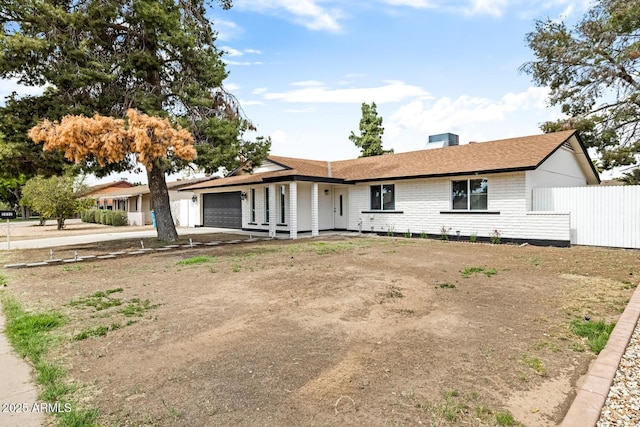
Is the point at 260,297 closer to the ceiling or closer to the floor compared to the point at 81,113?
closer to the floor

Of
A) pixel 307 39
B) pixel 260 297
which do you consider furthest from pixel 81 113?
pixel 260 297

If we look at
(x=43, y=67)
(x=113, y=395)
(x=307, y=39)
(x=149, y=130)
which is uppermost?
(x=307, y=39)

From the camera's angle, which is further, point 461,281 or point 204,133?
point 204,133

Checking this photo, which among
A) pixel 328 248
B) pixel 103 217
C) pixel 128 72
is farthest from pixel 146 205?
pixel 328 248

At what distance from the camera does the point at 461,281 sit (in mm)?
7523

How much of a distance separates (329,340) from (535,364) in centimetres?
223

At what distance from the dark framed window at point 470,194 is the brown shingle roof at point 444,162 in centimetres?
75

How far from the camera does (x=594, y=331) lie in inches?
179

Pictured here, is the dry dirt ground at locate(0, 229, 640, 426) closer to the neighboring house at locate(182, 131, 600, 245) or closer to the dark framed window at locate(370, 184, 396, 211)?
the neighboring house at locate(182, 131, 600, 245)

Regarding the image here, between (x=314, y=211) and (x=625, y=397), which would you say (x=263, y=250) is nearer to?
(x=314, y=211)

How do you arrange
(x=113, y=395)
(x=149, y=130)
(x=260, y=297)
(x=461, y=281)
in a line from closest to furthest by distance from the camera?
(x=113, y=395)
(x=260, y=297)
(x=461, y=281)
(x=149, y=130)

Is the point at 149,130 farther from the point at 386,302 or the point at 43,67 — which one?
the point at 386,302

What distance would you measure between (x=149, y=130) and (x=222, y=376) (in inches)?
394

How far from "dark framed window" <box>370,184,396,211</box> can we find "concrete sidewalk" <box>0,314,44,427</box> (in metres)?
15.5
